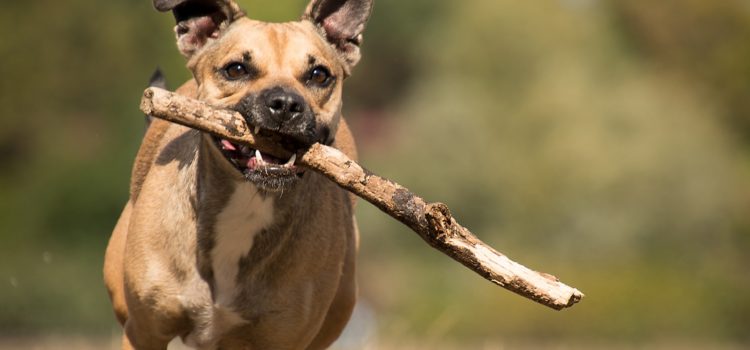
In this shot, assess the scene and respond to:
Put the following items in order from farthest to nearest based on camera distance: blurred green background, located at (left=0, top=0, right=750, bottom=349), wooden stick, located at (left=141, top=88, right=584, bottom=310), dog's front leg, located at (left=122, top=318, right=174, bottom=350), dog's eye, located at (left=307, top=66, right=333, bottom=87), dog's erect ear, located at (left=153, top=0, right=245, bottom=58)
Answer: blurred green background, located at (left=0, top=0, right=750, bottom=349), dog's erect ear, located at (left=153, top=0, right=245, bottom=58), dog's front leg, located at (left=122, top=318, right=174, bottom=350), dog's eye, located at (left=307, top=66, right=333, bottom=87), wooden stick, located at (left=141, top=88, right=584, bottom=310)

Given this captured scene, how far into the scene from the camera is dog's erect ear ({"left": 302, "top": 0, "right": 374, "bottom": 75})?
9125 mm

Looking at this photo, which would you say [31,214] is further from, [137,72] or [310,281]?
[310,281]

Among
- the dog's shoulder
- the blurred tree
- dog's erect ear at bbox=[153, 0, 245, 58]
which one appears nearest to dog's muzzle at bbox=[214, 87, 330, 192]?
dog's erect ear at bbox=[153, 0, 245, 58]

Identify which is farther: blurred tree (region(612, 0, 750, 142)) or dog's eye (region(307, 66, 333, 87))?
blurred tree (region(612, 0, 750, 142))

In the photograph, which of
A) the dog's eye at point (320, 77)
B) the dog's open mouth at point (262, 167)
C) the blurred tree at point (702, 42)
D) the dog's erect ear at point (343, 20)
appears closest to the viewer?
the dog's open mouth at point (262, 167)

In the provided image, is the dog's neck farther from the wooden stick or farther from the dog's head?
the wooden stick

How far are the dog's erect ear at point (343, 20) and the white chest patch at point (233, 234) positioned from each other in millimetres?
1109

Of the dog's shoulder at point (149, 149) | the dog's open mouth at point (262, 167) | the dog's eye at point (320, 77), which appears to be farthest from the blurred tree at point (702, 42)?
the dog's open mouth at point (262, 167)

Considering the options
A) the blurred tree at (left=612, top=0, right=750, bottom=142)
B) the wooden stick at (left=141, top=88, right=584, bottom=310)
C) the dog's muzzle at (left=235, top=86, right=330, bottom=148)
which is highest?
the blurred tree at (left=612, top=0, right=750, bottom=142)

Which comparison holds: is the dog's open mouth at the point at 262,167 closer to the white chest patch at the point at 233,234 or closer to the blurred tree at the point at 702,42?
the white chest patch at the point at 233,234

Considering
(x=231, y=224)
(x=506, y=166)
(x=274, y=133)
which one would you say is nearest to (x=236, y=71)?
(x=274, y=133)

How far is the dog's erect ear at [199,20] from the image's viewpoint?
8.89m

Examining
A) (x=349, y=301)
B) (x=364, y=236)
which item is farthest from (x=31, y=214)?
(x=349, y=301)

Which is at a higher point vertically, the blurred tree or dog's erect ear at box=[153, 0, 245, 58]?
the blurred tree
